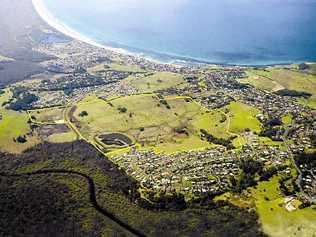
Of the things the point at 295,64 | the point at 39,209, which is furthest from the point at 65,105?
the point at 295,64

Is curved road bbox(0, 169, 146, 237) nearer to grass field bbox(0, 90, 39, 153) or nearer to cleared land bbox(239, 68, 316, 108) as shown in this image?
grass field bbox(0, 90, 39, 153)

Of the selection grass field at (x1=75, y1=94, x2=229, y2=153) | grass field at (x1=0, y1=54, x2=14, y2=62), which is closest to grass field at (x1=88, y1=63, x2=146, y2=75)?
grass field at (x1=75, y1=94, x2=229, y2=153)

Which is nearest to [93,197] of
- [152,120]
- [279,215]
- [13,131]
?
[279,215]

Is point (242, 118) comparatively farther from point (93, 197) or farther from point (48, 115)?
point (93, 197)

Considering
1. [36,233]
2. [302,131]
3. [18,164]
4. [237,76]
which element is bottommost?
[36,233]

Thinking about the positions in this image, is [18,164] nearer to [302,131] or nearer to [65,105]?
[65,105]

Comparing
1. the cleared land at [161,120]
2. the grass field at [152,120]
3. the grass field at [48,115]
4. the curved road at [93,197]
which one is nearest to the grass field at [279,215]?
the cleared land at [161,120]
